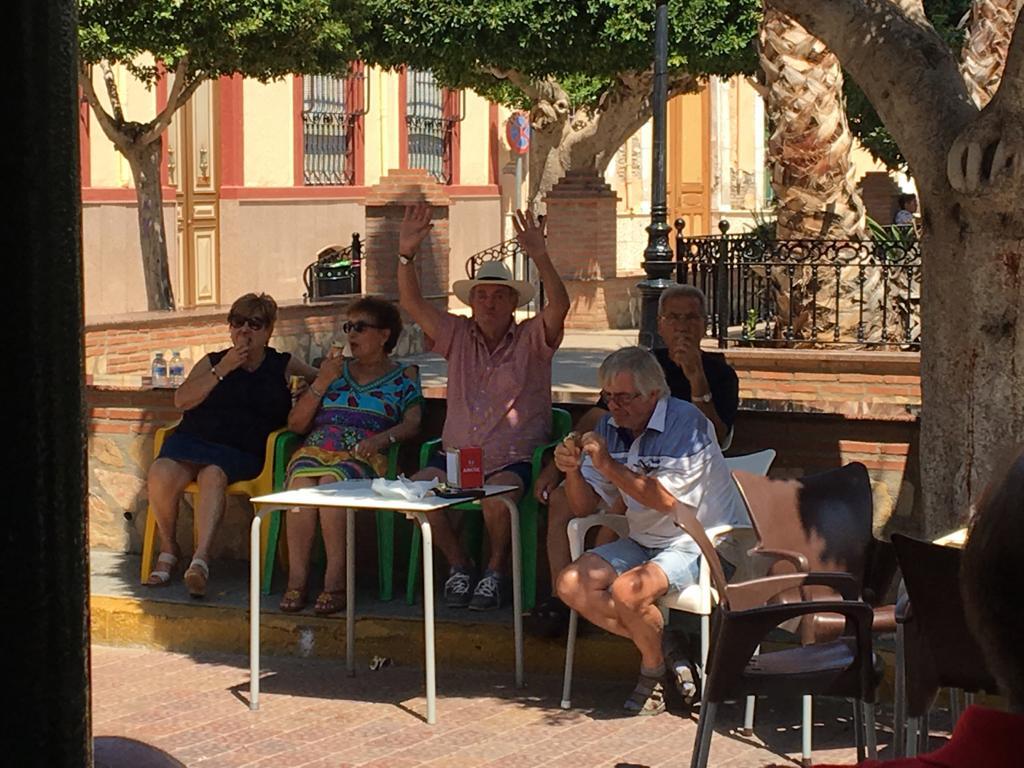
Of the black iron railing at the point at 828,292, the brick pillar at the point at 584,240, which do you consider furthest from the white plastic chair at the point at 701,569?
the brick pillar at the point at 584,240

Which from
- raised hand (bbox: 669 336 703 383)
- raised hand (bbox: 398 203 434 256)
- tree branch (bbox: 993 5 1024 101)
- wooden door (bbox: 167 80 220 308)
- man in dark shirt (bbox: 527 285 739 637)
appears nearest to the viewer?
tree branch (bbox: 993 5 1024 101)

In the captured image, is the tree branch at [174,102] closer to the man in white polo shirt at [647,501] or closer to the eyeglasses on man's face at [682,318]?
the eyeglasses on man's face at [682,318]

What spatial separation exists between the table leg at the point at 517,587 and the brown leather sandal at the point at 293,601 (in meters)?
1.04

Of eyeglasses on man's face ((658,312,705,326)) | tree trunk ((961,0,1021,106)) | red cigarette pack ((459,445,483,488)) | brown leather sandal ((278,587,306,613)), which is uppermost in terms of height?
tree trunk ((961,0,1021,106))

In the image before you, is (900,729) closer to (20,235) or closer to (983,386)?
(983,386)

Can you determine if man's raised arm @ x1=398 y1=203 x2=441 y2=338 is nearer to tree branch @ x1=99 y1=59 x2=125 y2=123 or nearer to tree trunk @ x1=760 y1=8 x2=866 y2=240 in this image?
tree trunk @ x1=760 y1=8 x2=866 y2=240

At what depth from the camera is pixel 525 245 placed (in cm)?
769

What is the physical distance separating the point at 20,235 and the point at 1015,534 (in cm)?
93

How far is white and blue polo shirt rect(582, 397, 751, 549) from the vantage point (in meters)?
6.82

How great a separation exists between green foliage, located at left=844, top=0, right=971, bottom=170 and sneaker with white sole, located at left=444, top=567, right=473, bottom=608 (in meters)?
14.8

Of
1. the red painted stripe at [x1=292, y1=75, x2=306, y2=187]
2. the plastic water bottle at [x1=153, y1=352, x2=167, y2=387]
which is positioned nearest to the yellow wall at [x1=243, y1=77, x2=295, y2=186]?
the red painted stripe at [x1=292, y1=75, x2=306, y2=187]

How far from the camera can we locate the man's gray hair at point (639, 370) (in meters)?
6.85

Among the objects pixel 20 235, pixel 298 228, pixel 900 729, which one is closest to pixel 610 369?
pixel 900 729

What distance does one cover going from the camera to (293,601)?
8.02 metres
